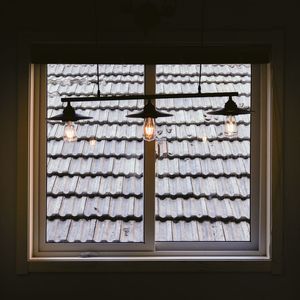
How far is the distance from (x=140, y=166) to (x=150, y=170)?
0.08 meters

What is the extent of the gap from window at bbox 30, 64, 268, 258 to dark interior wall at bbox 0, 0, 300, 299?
0.18m

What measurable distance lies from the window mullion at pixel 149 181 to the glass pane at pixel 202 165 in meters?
0.05

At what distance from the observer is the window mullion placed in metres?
3.83

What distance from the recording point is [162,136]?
390 centimetres

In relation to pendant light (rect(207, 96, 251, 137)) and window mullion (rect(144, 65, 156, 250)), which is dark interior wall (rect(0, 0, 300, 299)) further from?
pendant light (rect(207, 96, 251, 137))

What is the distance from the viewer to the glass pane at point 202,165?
152 inches
